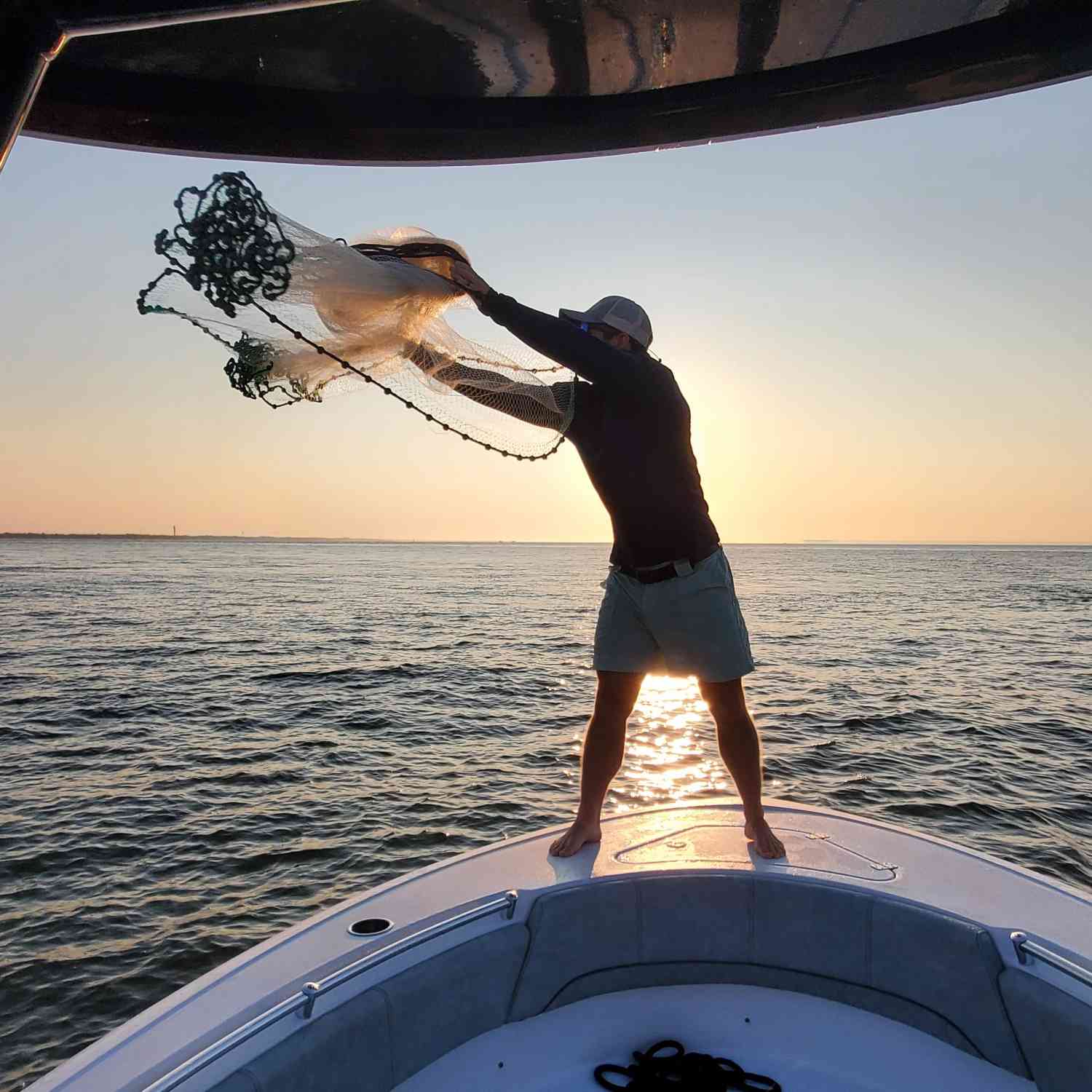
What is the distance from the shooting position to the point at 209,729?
1177 centimetres

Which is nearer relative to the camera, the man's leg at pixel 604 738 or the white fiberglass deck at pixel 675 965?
the white fiberglass deck at pixel 675 965

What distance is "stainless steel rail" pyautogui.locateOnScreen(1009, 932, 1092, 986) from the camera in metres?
2.24

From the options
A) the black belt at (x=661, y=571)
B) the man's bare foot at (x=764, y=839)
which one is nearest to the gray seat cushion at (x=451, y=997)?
the man's bare foot at (x=764, y=839)

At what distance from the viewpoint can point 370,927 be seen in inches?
100

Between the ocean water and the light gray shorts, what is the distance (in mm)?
3889

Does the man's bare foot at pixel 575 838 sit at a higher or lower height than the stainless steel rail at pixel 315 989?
higher

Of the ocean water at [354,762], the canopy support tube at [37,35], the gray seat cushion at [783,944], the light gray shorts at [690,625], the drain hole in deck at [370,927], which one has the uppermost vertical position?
the canopy support tube at [37,35]

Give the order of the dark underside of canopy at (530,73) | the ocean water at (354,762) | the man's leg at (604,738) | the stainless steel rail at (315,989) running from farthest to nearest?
the ocean water at (354,762) < the man's leg at (604,738) < the dark underside of canopy at (530,73) < the stainless steel rail at (315,989)

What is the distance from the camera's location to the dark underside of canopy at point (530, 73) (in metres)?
2.20

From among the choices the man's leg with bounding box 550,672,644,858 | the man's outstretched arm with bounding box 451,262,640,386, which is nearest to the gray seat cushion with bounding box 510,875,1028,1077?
the man's leg with bounding box 550,672,644,858

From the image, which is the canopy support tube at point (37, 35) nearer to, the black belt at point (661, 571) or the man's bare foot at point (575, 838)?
the black belt at point (661, 571)

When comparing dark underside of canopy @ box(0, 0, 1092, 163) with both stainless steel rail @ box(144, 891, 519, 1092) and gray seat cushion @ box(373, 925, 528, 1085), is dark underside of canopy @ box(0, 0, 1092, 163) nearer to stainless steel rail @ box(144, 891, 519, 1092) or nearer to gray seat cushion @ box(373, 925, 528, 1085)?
stainless steel rail @ box(144, 891, 519, 1092)

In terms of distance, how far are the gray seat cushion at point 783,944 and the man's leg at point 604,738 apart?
41cm

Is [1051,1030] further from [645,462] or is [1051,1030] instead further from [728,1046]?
[645,462]
